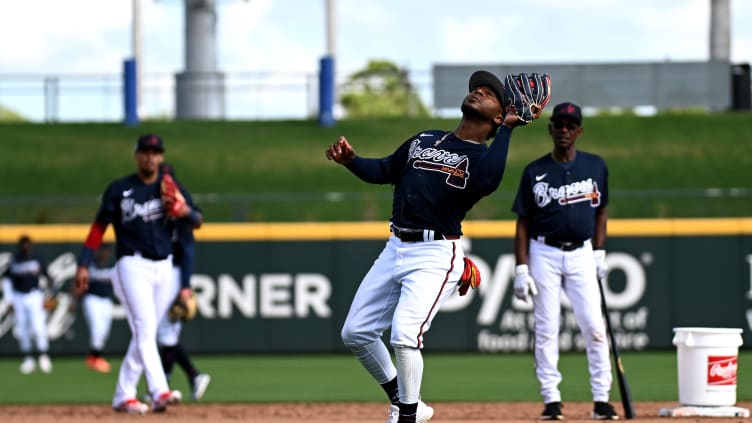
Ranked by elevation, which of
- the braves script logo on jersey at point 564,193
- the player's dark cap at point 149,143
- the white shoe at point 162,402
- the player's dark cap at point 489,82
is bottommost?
the white shoe at point 162,402

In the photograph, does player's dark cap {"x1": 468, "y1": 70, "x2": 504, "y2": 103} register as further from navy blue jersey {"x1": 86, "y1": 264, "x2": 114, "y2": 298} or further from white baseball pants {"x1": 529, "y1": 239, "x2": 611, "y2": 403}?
navy blue jersey {"x1": 86, "y1": 264, "x2": 114, "y2": 298}

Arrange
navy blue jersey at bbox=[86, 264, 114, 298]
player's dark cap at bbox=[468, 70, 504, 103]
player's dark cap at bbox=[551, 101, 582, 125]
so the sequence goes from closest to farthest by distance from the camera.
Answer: player's dark cap at bbox=[468, 70, 504, 103] < player's dark cap at bbox=[551, 101, 582, 125] < navy blue jersey at bbox=[86, 264, 114, 298]

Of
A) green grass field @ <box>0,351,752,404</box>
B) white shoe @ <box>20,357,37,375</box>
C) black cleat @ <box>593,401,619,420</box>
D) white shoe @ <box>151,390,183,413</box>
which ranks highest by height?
black cleat @ <box>593,401,619,420</box>

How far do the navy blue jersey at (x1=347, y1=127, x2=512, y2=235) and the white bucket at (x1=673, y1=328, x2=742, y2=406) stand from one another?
2780 mm

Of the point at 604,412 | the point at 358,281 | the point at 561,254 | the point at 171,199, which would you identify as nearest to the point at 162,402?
the point at 171,199

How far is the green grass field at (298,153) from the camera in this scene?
28062 millimetres

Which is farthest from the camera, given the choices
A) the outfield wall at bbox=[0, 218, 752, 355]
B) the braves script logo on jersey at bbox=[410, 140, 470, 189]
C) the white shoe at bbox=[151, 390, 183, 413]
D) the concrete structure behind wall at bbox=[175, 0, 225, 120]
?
the concrete structure behind wall at bbox=[175, 0, 225, 120]

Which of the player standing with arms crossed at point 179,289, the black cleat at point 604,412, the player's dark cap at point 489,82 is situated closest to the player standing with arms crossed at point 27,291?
the player standing with arms crossed at point 179,289

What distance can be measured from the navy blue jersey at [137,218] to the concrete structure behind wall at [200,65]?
24.0 metres

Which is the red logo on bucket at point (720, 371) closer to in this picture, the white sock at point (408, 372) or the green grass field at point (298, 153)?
the white sock at point (408, 372)

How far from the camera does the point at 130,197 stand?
10406mm

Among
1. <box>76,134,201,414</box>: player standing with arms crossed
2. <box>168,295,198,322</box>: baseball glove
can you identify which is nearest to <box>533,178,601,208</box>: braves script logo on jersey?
<box>76,134,201,414</box>: player standing with arms crossed

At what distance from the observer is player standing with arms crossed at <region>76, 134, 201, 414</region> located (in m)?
10.2

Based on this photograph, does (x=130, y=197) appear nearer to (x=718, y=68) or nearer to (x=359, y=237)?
(x=359, y=237)
